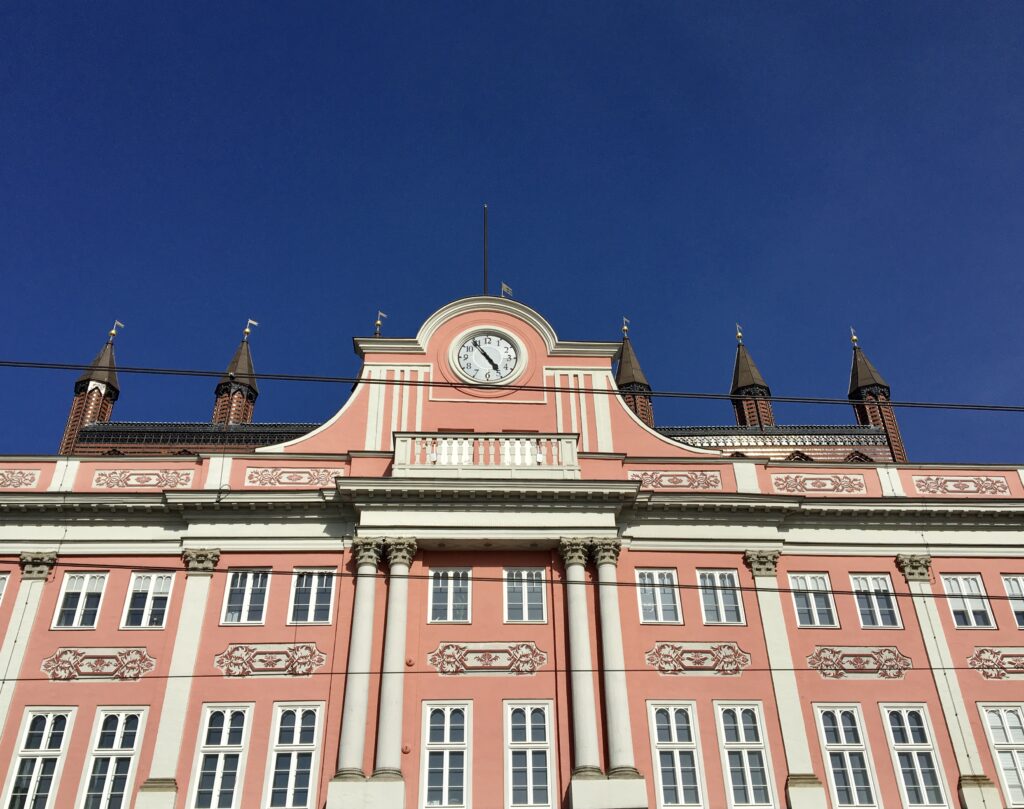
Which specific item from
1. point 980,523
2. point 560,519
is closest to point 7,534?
point 560,519

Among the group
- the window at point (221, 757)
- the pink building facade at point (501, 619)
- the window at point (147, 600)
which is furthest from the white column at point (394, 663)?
the window at point (147, 600)

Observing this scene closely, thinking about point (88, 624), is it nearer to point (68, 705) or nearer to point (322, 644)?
point (68, 705)

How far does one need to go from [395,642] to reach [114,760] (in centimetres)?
753

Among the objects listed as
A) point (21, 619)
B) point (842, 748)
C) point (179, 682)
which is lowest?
point (842, 748)

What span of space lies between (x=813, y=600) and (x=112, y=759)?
19533mm

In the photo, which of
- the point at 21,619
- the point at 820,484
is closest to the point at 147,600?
the point at 21,619

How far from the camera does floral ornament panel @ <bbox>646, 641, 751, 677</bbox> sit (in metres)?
26.0

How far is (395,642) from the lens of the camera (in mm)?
25156

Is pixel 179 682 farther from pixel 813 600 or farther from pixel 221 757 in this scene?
pixel 813 600

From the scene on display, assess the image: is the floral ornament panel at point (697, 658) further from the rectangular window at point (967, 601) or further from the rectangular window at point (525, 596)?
the rectangular window at point (967, 601)

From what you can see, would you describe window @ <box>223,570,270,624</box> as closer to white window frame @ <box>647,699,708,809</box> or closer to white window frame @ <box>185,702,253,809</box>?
white window frame @ <box>185,702,253,809</box>

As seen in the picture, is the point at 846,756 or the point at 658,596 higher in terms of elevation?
the point at 658,596

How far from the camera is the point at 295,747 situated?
2412 cm

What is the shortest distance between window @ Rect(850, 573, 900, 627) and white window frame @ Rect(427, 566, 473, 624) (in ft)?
37.2
